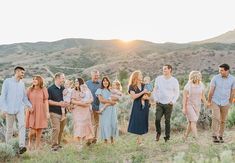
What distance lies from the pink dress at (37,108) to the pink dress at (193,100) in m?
3.30

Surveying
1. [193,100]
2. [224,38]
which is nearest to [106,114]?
[193,100]

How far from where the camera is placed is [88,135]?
39.2 feet

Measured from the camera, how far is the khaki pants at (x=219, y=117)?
1175 cm

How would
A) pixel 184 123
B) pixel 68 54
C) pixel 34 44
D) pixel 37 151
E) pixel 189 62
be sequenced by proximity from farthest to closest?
pixel 34 44, pixel 68 54, pixel 189 62, pixel 184 123, pixel 37 151

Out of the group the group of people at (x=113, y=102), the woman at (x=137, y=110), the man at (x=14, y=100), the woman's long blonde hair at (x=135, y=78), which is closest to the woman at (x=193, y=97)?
the group of people at (x=113, y=102)

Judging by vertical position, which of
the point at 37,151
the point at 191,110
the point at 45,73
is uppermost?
the point at 191,110

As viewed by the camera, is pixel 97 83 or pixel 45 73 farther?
pixel 45 73

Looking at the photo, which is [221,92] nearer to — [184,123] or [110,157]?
[110,157]

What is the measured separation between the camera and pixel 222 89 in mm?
11641

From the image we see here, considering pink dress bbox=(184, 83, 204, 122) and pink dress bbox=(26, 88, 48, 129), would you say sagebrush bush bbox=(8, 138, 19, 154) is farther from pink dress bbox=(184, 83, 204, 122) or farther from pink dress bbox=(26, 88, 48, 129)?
pink dress bbox=(184, 83, 204, 122)

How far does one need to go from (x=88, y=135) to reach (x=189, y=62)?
5806 cm

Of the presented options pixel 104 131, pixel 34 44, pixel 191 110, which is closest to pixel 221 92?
pixel 191 110

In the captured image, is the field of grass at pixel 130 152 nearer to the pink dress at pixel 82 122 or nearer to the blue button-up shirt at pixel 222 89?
the pink dress at pixel 82 122

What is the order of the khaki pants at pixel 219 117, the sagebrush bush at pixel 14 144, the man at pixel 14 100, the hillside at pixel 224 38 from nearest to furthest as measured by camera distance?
the man at pixel 14 100 → the sagebrush bush at pixel 14 144 → the khaki pants at pixel 219 117 → the hillside at pixel 224 38
